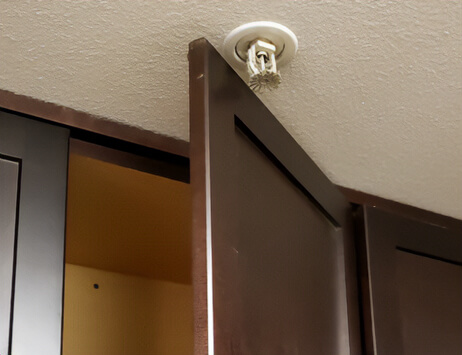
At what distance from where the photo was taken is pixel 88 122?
136cm


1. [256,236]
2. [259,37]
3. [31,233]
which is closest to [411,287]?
[256,236]

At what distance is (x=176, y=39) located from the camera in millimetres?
1144

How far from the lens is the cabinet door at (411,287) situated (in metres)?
1.50

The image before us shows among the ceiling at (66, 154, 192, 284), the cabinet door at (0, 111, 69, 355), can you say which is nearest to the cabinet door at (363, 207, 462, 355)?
the ceiling at (66, 154, 192, 284)

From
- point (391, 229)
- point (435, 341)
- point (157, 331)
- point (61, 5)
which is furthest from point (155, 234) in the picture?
Answer: point (61, 5)

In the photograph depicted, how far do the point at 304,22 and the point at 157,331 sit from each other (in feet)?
3.79

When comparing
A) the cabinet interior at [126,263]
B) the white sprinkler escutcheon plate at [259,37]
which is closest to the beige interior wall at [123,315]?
the cabinet interior at [126,263]

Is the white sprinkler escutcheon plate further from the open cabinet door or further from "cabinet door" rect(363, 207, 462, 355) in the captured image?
"cabinet door" rect(363, 207, 462, 355)

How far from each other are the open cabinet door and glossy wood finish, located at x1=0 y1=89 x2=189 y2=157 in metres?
0.28

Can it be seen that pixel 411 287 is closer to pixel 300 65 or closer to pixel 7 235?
pixel 300 65

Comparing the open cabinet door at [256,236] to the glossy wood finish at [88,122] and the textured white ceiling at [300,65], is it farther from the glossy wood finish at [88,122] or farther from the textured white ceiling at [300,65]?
the glossy wood finish at [88,122]

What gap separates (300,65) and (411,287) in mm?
653

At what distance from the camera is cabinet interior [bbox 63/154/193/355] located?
5.17ft

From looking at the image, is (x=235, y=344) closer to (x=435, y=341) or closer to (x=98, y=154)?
(x=98, y=154)
